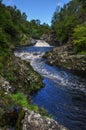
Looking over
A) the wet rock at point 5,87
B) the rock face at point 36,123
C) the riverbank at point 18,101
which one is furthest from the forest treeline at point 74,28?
the rock face at point 36,123

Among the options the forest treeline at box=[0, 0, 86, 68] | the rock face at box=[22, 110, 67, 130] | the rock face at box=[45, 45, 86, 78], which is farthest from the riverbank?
the rock face at box=[45, 45, 86, 78]

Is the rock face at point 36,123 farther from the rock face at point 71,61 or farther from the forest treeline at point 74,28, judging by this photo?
the rock face at point 71,61

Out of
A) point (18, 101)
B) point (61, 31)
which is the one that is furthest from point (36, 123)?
point (61, 31)

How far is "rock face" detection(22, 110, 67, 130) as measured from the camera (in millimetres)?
13391

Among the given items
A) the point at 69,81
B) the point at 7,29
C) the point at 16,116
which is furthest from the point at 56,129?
the point at 7,29

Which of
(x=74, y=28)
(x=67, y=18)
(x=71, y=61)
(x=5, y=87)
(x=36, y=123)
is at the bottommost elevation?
(x=36, y=123)

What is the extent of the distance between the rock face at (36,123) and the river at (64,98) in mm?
4507

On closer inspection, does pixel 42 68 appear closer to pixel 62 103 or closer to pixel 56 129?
pixel 62 103

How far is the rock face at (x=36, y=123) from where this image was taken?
13.4m

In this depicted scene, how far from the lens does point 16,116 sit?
14.7 m

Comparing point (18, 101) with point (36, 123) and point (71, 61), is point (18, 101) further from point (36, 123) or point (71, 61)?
point (71, 61)

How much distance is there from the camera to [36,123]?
13.6m

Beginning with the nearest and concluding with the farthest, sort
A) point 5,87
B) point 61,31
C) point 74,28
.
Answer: point 5,87 < point 74,28 < point 61,31

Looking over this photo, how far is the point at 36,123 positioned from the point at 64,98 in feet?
38.0
